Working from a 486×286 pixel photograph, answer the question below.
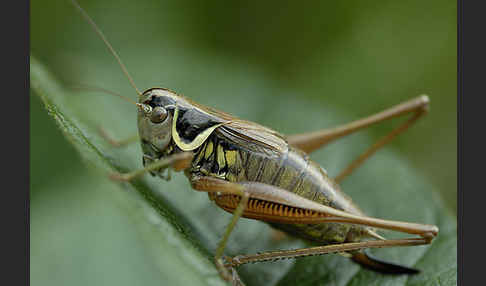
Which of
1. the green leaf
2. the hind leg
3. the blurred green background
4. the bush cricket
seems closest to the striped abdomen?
the bush cricket

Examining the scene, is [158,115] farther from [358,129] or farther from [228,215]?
[358,129]

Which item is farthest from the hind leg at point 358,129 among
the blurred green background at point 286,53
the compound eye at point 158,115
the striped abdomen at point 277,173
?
the compound eye at point 158,115

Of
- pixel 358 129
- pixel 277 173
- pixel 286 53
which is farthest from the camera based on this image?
pixel 286 53

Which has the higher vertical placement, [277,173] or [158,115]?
[158,115]

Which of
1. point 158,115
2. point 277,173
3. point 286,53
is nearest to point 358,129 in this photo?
point 277,173

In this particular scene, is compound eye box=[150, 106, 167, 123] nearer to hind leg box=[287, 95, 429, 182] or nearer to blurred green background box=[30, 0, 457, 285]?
hind leg box=[287, 95, 429, 182]

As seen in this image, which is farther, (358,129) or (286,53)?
(286,53)

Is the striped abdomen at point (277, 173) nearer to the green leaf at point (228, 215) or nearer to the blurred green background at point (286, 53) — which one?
the green leaf at point (228, 215)
